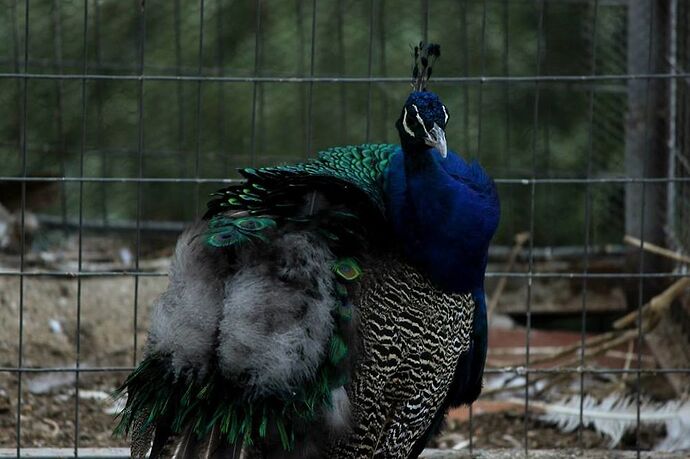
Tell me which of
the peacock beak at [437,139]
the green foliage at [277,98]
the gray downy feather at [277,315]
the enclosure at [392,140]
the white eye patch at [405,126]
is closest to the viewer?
the gray downy feather at [277,315]

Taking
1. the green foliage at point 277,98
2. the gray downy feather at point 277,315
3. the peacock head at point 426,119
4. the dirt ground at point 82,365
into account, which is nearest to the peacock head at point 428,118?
the peacock head at point 426,119

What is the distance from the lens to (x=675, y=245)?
617 cm

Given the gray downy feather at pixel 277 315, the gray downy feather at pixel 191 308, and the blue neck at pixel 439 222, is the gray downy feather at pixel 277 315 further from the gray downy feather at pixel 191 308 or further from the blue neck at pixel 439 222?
the blue neck at pixel 439 222

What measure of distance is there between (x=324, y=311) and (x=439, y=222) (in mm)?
615

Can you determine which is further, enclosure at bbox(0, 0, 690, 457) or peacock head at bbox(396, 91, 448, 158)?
enclosure at bbox(0, 0, 690, 457)

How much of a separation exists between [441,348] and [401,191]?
558mm

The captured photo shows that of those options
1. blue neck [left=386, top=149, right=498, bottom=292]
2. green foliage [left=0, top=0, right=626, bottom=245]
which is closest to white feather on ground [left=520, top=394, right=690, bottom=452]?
blue neck [left=386, top=149, right=498, bottom=292]

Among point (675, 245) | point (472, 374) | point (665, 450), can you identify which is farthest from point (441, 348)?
point (675, 245)

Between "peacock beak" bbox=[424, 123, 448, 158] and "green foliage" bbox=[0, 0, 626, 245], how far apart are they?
13.7 feet

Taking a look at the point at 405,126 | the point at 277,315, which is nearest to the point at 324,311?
the point at 277,315

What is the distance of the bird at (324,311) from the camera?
11.2 ft

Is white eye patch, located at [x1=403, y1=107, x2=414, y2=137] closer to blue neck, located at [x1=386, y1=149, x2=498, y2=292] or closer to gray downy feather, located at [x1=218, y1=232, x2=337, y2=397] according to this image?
blue neck, located at [x1=386, y1=149, x2=498, y2=292]

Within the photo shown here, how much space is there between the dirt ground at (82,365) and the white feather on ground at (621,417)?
7cm

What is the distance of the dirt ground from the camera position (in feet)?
17.2
